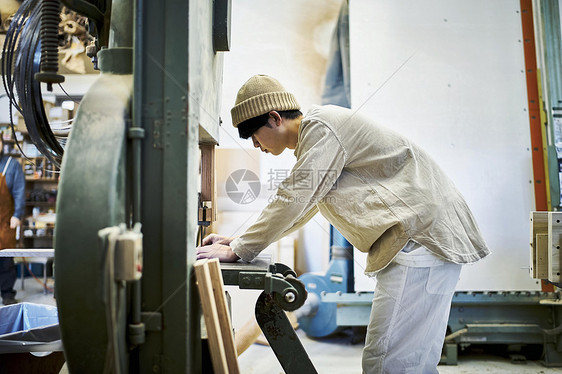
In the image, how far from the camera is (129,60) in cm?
118

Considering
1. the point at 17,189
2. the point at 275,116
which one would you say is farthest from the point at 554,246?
the point at 17,189

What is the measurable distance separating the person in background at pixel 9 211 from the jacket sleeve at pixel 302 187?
343 centimetres

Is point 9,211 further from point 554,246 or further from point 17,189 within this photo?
point 554,246

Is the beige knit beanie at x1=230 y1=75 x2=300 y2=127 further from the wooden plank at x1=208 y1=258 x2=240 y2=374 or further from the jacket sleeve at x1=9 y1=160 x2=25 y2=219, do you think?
the jacket sleeve at x1=9 y1=160 x2=25 y2=219

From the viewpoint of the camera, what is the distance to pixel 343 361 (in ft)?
9.26

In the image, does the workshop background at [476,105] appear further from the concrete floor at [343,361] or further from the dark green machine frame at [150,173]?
the dark green machine frame at [150,173]

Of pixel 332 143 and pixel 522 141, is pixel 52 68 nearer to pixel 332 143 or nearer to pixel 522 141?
pixel 332 143

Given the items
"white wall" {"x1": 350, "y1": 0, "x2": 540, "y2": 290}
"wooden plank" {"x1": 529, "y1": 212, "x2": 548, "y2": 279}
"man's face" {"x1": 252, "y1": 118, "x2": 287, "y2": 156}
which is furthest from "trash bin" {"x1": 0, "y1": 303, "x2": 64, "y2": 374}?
"white wall" {"x1": 350, "y1": 0, "x2": 540, "y2": 290}

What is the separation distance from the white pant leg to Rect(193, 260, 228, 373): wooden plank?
53 centimetres

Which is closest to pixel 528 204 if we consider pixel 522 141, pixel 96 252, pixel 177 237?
pixel 522 141

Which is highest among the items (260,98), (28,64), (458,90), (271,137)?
(458,90)

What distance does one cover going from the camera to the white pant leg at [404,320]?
4.58ft

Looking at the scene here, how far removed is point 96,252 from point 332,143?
80cm

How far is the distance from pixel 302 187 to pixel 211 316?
19.0 inches
